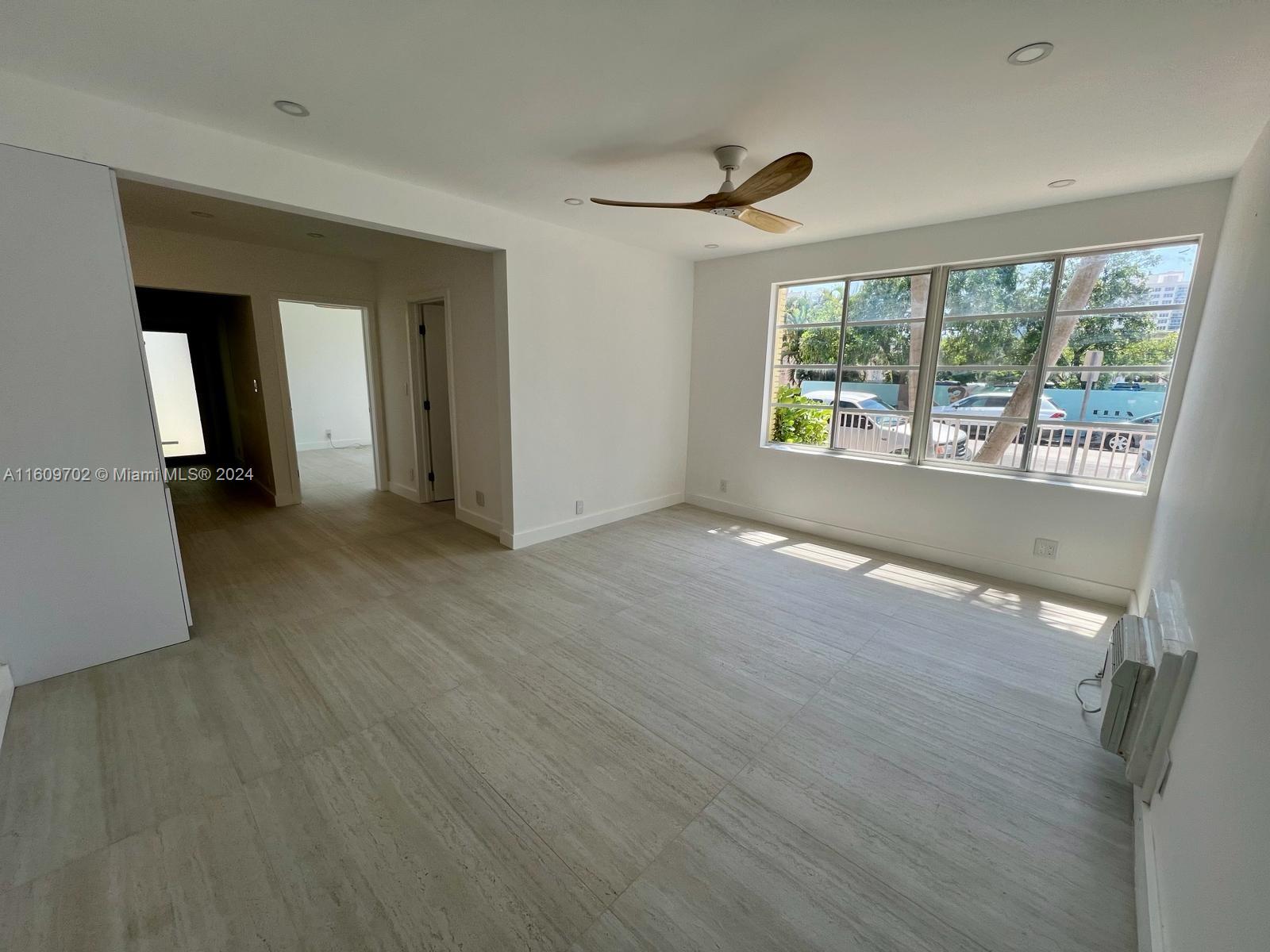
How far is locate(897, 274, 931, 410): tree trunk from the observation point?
394 centimetres

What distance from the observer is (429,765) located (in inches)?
73.7

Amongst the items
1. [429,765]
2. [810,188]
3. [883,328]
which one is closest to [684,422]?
[883,328]

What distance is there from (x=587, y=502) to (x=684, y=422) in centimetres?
157

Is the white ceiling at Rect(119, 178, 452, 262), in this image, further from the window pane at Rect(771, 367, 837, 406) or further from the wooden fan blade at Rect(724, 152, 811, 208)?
the window pane at Rect(771, 367, 837, 406)

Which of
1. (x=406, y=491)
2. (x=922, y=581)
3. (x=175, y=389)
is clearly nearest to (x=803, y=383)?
(x=922, y=581)

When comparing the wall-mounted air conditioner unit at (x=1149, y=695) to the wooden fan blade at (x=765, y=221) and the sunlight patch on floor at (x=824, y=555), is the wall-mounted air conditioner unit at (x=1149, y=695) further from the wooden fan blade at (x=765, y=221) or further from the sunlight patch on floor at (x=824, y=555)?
the wooden fan blade at (x=765, y=221)

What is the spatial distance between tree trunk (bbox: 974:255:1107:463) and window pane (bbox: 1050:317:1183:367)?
23 millimetres

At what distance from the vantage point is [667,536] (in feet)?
14.9

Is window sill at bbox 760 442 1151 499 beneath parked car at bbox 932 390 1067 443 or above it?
beneath

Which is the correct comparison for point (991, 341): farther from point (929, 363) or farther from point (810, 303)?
point (810, 303)

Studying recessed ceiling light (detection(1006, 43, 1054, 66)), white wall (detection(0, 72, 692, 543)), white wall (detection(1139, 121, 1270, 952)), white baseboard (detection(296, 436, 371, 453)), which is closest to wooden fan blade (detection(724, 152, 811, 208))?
recessed ceiling light (detection(1006, 43, 1054, 66))

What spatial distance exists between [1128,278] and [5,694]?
641cm

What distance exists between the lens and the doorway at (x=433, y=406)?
199 inches

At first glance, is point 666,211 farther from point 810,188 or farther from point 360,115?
point 360,115
